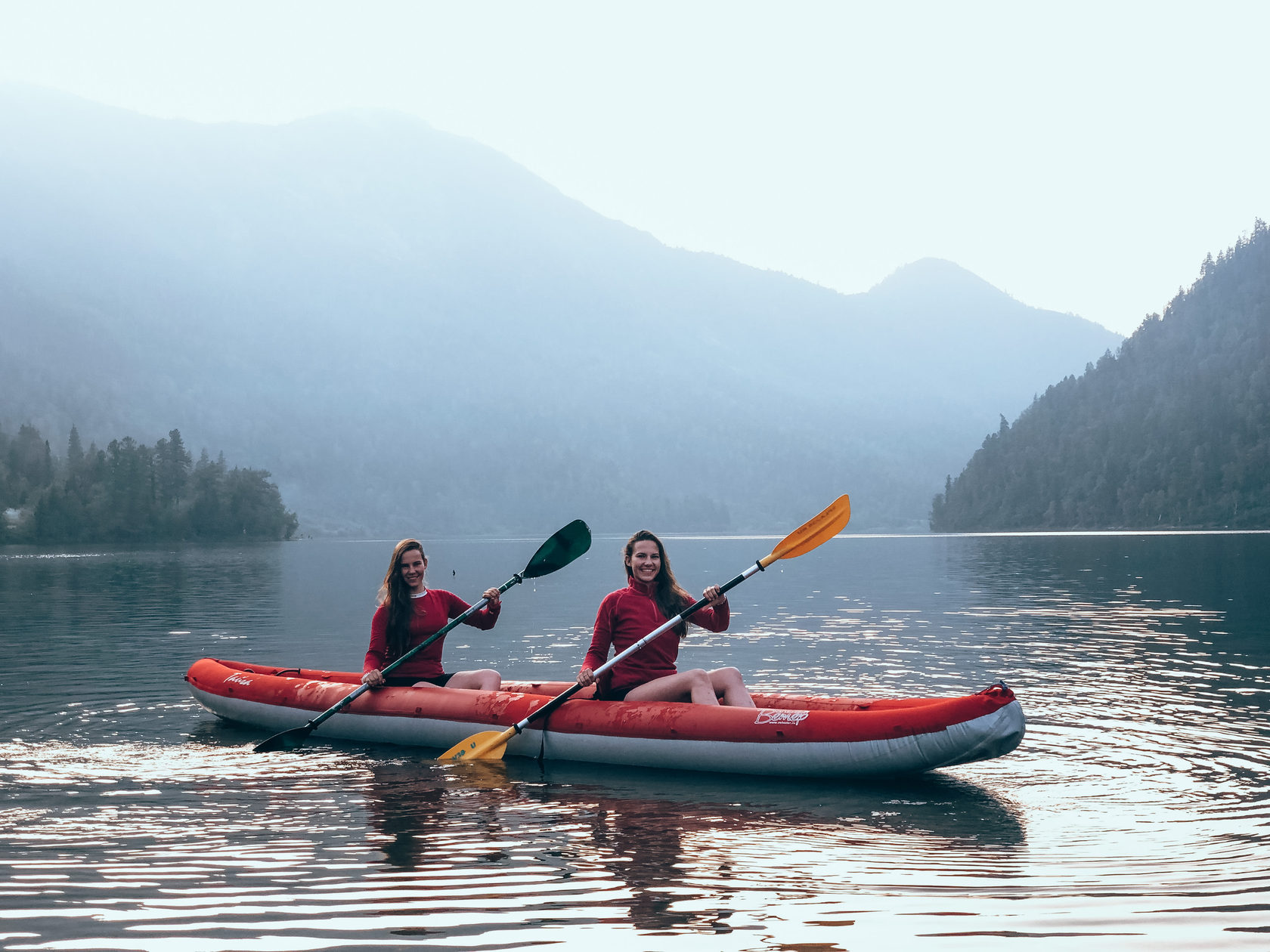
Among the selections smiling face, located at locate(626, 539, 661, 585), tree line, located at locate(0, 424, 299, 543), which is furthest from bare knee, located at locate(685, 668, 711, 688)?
tree line, located at locate(0, 424, 299, 543)

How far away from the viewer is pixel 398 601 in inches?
508

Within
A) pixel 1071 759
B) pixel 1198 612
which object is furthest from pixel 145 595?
pixel 1071 759

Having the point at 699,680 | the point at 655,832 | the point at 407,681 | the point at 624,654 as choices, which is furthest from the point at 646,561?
A: the point at 407,681

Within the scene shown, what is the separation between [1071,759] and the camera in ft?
38.6

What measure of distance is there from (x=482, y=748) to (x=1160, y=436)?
160m

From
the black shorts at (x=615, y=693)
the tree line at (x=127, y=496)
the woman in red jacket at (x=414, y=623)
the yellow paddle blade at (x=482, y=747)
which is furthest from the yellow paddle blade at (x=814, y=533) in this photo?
the tree line at (x=127, y=496)

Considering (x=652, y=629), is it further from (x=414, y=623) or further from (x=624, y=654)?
(x=414, y=623)

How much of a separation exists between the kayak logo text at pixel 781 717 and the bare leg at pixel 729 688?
1.82 ft

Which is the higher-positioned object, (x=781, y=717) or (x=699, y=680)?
(x=699, y=680)

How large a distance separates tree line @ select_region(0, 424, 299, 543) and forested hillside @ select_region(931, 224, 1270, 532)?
98.6 meters

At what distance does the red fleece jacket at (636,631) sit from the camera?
460 inches

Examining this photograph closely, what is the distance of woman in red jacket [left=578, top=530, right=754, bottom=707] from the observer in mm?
11625

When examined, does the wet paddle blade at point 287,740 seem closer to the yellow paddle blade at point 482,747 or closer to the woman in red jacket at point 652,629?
the yellow paddle blade at point 482,747

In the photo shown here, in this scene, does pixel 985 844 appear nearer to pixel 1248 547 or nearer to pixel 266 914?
pixel 266 914
